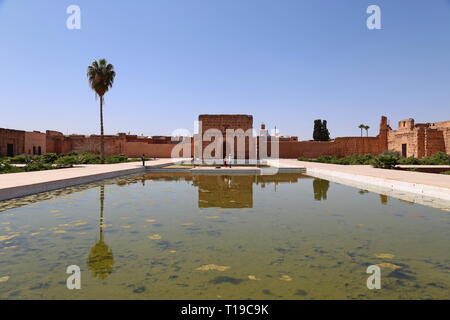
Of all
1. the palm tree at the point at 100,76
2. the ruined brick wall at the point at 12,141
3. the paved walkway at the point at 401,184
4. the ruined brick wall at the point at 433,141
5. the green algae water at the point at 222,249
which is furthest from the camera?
the ruined brick wall at the point at 12,141

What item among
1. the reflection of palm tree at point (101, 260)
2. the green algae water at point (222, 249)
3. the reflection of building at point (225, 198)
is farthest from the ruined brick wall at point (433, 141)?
the reflection of palm tree at point (101, 260)

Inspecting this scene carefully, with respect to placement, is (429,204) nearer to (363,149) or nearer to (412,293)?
(412,293)

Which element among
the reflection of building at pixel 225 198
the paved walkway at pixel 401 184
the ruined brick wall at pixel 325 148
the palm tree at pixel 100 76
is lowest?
the reflection of building at pixel 225 198

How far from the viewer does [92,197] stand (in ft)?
26.2

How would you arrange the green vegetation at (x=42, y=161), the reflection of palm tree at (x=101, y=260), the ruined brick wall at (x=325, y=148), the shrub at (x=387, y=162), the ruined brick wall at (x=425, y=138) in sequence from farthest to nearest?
the ruined brick wall at (x=325, y=148)
the ruined brick wall at (x=425, y=138)
the shrub at (x=387, y=162)
the green vegetation at (x=42, y=161)
the reflection of palm tree at (x=101, y=260)

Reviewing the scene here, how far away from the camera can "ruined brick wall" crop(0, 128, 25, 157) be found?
91.8 feet

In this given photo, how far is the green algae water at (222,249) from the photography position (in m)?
2.84

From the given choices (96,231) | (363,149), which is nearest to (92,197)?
(96,231)

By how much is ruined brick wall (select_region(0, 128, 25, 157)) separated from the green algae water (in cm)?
2565

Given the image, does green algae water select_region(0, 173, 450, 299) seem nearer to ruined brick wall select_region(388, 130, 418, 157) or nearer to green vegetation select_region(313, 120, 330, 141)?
ruined brick wall select_region(388, 130, 418, 157)

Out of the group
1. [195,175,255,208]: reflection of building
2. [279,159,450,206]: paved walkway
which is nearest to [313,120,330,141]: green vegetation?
[279,159,450,206]: paved walkway

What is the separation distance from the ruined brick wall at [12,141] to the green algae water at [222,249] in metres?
25.7

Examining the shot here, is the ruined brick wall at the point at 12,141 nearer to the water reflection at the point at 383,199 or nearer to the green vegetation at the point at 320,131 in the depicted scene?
the water reflection at the point at 383,199

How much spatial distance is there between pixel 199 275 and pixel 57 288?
4.15ft
